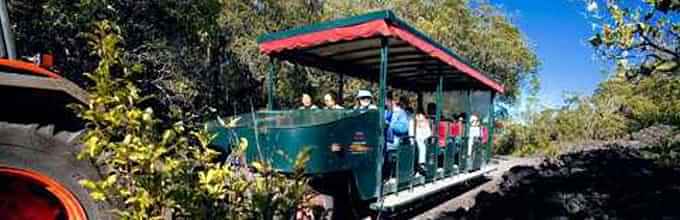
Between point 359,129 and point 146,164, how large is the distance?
3363 mm

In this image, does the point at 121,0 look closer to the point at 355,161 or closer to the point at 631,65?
the point at 355,161

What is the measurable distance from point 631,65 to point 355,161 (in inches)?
171

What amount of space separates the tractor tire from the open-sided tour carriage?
98cm

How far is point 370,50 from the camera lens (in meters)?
6.46

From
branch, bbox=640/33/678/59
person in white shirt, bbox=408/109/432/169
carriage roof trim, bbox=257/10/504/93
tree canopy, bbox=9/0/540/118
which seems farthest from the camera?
tree canopy, bbox=9/0/540/118

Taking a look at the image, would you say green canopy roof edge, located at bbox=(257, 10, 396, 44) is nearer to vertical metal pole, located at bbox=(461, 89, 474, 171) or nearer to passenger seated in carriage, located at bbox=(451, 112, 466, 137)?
passenger seated in carriage, located at bbox=(451, 112, 466, 137)

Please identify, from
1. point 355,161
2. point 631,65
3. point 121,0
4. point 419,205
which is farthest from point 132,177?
point 121,0

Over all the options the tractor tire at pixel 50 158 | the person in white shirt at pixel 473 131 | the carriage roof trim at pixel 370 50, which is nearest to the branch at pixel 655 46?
the carriage roof trim at pixel 370 50

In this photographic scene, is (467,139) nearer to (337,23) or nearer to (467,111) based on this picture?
(467,111)

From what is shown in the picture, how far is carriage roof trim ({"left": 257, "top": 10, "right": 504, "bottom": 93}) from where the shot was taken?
479cm

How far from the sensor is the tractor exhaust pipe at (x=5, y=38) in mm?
3189

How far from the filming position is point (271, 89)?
252 inches

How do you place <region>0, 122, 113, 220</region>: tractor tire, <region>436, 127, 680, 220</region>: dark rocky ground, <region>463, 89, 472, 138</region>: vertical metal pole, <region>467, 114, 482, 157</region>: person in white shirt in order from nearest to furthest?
1. <region>0, 122, 113, 220</region>: tractor tire
2. <region>436, 127, 680, 220</region>: dark rocky ground
3. <region>463, 89, 472, 138</region>: vertical metal pole
4. <region>467, 114, 482, 157</region>: person in white shirt

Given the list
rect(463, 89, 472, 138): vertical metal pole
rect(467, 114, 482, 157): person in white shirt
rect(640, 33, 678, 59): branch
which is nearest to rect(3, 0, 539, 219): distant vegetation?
rect(463, 89, 472, 138): vertical metal pole
